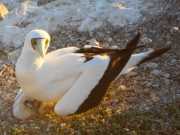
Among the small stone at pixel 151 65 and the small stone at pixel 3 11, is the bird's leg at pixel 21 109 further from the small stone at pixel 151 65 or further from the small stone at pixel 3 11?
the small stone at pixel 3 11

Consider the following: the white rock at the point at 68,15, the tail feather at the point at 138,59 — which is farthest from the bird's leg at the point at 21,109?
the white rock at the point at 68,15

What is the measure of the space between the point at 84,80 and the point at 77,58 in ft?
0.76

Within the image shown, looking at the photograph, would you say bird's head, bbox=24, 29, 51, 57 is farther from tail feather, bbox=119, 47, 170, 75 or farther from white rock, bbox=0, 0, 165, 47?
white rock, bbox=0, 0, 165, 47

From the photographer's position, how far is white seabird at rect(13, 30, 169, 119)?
493cm

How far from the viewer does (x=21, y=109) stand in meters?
5.17

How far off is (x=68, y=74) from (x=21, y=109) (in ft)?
1.82

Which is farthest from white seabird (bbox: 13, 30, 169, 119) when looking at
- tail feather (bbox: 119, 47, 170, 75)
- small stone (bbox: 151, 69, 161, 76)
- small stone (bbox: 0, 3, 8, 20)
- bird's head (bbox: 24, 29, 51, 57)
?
small stone (bbox: 0, 3, 8, 20)

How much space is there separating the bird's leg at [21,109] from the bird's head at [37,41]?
459 millimetres

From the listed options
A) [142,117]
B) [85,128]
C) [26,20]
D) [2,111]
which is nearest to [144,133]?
[142,117]

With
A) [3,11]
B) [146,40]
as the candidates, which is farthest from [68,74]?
[3,11]

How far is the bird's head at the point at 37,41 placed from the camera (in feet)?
15.9

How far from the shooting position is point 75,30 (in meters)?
6.22

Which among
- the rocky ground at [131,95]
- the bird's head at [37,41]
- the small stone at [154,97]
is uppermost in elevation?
the bird's head at [37,41]

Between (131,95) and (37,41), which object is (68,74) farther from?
(131,95)
